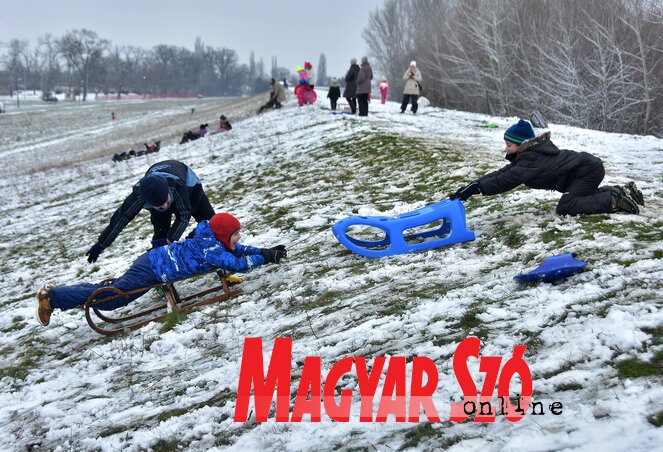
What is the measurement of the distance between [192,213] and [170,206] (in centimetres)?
60

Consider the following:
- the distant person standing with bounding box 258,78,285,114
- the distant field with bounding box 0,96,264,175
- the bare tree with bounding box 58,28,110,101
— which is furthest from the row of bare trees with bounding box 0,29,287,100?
the distant person standing with bounding box 258,78,285,114

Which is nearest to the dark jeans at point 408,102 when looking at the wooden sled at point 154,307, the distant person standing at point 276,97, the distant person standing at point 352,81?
the distant person standing at point 352,81

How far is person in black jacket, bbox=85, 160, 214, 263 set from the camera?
5.11 meters

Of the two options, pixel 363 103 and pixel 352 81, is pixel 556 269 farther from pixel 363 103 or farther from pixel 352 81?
pixel 352 81

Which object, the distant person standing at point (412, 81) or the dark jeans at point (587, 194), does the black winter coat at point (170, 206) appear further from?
the distant person standing at point (412, 81)

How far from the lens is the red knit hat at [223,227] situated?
5.06 meters

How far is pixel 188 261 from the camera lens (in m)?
5.06

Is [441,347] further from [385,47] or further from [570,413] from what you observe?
[385,47]

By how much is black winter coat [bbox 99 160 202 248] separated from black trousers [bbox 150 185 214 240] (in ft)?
0.18

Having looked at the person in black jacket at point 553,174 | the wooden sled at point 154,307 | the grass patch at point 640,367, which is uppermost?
the person in black jacket at point 553,174

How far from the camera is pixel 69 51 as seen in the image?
10381 centimetres

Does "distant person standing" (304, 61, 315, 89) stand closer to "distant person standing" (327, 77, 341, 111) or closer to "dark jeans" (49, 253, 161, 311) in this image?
"distant person standing" (327, 77, 341, 111)

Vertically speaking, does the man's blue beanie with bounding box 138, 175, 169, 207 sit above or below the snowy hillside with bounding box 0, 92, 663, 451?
above

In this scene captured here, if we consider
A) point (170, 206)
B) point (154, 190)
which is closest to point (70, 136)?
point (170, 206)
